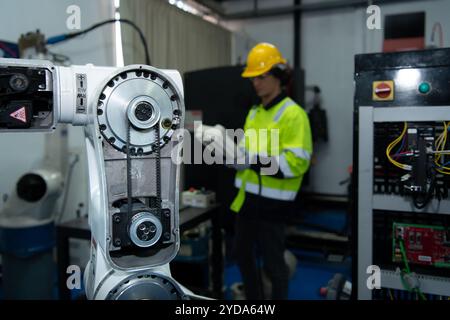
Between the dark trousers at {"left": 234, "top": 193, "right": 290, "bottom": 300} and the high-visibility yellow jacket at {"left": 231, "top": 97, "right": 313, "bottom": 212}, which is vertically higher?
A: the high-visibility yellow jacket at {"left": 231, "top": 97, "right": 313, "bottom": 212}

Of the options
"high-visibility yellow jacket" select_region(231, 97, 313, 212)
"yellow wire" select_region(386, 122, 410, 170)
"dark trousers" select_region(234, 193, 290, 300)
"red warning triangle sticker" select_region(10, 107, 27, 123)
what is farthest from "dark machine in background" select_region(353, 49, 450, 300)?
"red warning triangle sticker" select_region(10, 107, 27, 123)

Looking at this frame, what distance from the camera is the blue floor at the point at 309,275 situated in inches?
99.3

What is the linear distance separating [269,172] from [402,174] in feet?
1.99

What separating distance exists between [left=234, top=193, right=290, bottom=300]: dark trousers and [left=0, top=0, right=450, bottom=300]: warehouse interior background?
241mm

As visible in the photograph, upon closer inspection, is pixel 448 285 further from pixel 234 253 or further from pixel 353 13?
pixel 353 13

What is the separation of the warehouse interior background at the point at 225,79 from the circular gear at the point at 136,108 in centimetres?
49

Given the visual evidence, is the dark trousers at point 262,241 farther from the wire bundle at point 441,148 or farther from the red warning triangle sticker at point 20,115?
the red warning triangle sticker at point 20,115

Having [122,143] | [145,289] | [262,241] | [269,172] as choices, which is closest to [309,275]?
[262,241]

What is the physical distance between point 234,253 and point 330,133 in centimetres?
271

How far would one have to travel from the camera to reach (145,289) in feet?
2.86

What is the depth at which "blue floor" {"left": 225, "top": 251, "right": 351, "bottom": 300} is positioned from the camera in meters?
2.52

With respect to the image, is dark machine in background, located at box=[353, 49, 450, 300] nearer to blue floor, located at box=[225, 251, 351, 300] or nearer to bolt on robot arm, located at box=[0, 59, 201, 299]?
bolt on robot arm, located at box=[0, 59, 201, 299]

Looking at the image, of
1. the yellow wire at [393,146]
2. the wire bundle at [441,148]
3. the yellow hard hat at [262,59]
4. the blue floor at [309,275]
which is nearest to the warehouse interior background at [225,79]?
the blue floor at [309,275]

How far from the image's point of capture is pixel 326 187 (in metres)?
4.45
